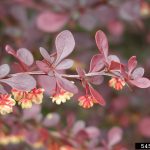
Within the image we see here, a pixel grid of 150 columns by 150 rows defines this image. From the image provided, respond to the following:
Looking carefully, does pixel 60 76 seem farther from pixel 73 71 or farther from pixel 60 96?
pixel 73 71

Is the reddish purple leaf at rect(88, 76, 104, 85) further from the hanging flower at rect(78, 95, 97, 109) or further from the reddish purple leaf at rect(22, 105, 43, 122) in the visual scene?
the reddish purple leaf at rect(22, 105, 43, 122)

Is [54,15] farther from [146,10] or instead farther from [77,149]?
[77,149]

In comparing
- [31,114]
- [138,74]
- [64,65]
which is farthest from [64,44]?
[31,114]

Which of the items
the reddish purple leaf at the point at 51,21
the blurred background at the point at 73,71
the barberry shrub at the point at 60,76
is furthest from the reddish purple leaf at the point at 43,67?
the reddish purple leaf at the point at 51,21

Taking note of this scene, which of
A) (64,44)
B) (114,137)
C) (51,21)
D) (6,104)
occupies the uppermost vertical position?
(51,21)

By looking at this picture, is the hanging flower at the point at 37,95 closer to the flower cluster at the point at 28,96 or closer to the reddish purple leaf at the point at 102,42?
the flower cluster at the point at 28,96
